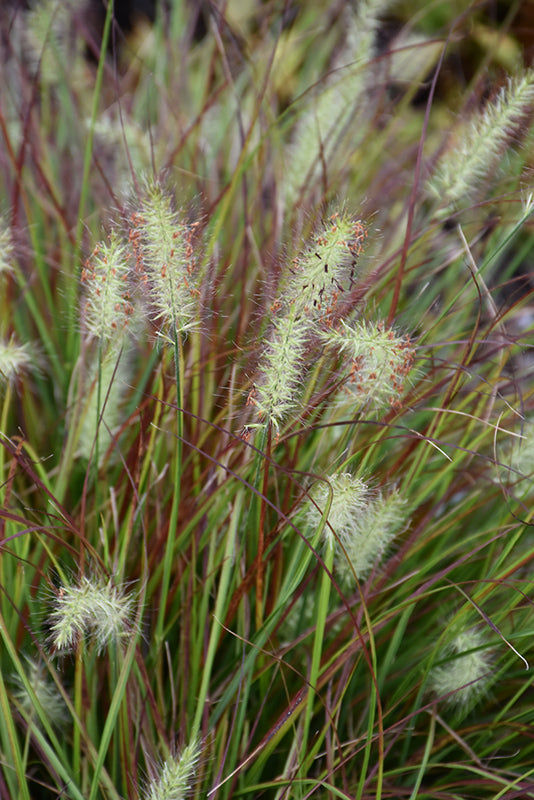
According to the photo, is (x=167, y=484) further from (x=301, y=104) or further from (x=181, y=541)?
(x=301, y=104)

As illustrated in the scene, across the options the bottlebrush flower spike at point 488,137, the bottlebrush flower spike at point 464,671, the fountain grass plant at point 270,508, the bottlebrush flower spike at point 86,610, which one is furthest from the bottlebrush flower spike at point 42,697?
the bottlebrush flower spike at point 488,137

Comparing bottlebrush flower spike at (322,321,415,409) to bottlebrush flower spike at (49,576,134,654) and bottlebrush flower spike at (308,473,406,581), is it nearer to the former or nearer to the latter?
bottlebrush flower spike at (308,473,406,581)

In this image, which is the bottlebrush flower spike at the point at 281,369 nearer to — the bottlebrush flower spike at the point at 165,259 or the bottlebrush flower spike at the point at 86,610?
the bottlebrush flower spike at the point at 165,259

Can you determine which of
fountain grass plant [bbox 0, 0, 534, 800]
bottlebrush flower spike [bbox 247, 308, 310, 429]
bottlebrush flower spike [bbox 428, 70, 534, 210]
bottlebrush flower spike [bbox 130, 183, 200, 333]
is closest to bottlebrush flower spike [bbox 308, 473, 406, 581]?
fountain grass plant [bbox 0, 0, 534, 800]

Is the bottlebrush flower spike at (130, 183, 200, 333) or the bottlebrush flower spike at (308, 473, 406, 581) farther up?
the bottlebrush flower spike at (130, 183, 200, 333)

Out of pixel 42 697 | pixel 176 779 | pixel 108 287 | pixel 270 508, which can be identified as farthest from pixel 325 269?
pixel 42 697

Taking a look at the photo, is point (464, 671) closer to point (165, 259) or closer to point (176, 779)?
point (176, 779)

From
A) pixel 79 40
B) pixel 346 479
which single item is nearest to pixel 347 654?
pixel 346 479

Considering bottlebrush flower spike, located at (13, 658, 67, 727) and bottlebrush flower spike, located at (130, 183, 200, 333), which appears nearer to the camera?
bottlebrush flower spike, located at (130, 183, 200, 333)

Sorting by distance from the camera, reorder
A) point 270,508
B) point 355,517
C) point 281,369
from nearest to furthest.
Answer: point 281,369 < point 355,517 < point 270,508
